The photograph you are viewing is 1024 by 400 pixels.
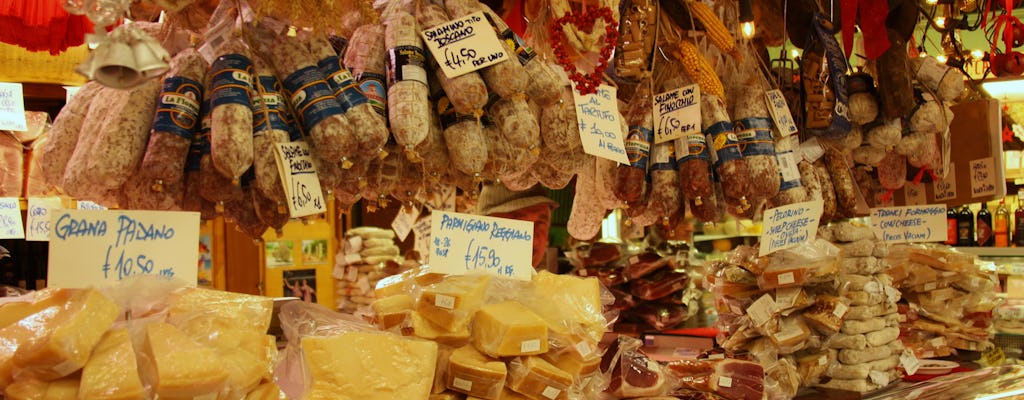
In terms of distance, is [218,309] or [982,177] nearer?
[218,309]

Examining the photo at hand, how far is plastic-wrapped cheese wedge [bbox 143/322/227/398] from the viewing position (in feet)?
4.85

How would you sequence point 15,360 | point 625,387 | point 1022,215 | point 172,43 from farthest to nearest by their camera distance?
point 1022,215 < point 625,387 < point 172,43 < point 15,360

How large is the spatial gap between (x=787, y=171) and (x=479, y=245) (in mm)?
1477

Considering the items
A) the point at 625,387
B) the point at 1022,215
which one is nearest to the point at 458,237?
the point at 625,387

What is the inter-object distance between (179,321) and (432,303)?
2.06 ft

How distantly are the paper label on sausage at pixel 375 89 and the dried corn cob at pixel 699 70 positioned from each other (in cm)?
122

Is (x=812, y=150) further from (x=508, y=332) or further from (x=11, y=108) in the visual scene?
(x=11, y=108)

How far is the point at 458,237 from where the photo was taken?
210cm

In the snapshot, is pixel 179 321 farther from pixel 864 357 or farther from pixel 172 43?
pixel 864 357

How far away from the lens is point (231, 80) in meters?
1.86

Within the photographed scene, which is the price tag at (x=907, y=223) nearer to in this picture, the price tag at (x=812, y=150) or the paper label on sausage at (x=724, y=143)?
the price tag at (x=812, y=150)

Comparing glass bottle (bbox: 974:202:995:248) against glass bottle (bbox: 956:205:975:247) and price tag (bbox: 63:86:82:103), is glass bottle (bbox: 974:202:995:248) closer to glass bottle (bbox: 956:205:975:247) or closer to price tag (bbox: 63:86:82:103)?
glass bottle (bbox: 956:205:975:247)

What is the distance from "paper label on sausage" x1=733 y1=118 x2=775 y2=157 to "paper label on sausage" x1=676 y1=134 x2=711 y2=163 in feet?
0.46

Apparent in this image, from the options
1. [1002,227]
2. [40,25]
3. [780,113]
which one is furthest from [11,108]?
[1002,227]
